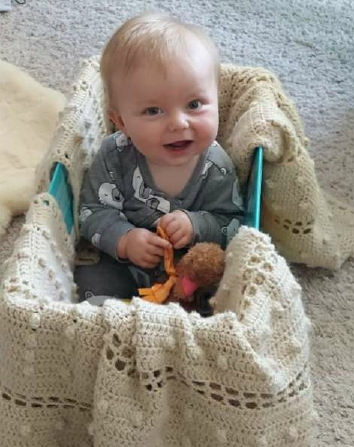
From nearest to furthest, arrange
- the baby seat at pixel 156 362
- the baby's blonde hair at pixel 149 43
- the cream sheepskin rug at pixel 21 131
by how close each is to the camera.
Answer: the baby seat at pixel 156 362 → the baby's blonde hair at pixel 149 43 → the cream sheepskin rug at pixel 21 131

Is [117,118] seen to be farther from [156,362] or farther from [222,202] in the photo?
[156,362]

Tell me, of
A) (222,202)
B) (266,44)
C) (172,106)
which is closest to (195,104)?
(172,106)

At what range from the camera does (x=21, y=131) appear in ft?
5.11

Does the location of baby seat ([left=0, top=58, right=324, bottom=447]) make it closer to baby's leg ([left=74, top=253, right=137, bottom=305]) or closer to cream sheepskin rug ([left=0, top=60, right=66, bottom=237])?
baby's leg ([left=74, top=253, right=137, bottom=305])

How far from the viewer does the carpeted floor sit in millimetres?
1523

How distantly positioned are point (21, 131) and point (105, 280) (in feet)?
1.69

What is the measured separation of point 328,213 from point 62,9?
34.6 inches

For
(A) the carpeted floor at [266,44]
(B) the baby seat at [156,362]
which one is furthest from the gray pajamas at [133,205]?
(A) the carpeted floor at [266,44]

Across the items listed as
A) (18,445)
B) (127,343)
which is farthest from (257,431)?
(18,445)

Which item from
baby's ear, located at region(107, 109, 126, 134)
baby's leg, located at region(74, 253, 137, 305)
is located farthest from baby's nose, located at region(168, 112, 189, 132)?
baby's leg, located at region(74, 253, 137, 305)

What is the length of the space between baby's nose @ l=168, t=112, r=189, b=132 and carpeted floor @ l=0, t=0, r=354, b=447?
38 centimetres

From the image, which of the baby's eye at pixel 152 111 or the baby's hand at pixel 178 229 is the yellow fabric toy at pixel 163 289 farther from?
the baby's eye at pixel 152 111

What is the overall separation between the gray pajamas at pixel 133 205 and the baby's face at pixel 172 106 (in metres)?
0.07

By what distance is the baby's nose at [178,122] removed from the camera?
105 cm
